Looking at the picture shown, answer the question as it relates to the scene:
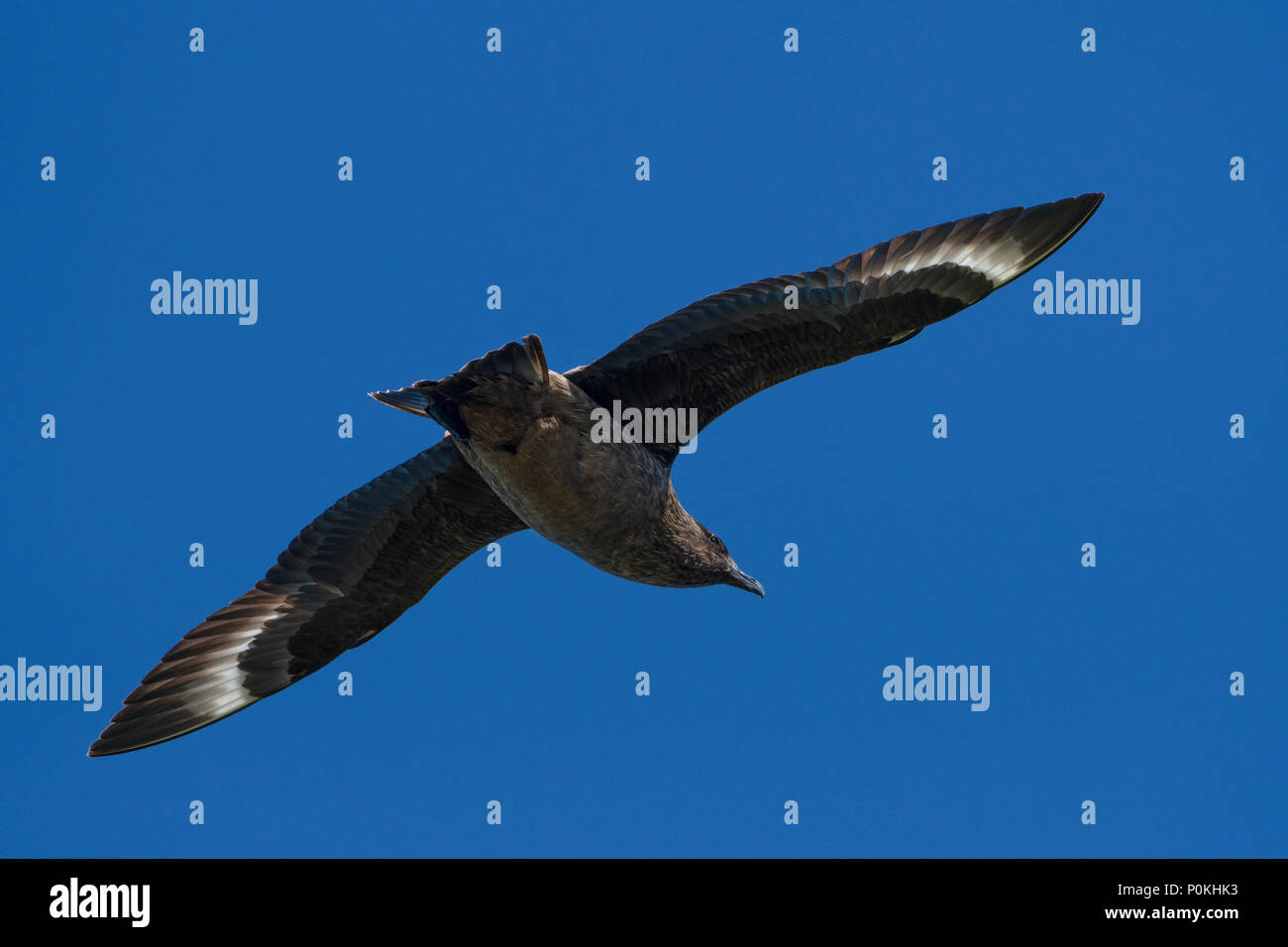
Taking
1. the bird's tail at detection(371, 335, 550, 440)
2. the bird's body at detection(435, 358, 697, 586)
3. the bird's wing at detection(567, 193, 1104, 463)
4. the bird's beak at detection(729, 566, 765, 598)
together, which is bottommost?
the bird's beak at detection(729, 566, 765, 598)

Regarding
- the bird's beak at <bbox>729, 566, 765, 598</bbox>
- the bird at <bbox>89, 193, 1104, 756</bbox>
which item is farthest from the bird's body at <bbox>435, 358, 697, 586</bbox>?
the bird's beak at <bbox>729, 566, 765, 598</bbox>

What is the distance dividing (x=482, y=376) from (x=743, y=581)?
200cm

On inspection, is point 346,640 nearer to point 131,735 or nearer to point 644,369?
point 131,735

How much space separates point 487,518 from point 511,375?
157cm

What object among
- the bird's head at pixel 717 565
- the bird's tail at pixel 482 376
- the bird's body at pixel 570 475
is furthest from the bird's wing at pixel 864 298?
the bird's head at pixel 717 565

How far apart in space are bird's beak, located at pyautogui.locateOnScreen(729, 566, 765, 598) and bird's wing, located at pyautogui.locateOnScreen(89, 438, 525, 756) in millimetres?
1329

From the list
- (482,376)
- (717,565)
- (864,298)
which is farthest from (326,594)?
(864,298)

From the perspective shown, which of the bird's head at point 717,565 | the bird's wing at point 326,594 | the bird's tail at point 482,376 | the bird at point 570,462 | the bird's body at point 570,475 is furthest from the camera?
the bird's wing at point 326,594

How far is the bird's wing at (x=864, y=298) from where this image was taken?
9117mm

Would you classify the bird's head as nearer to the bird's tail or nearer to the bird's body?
the bird's body

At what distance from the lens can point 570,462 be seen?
8914 millimetres

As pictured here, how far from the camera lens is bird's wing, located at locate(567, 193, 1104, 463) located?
9117 mm

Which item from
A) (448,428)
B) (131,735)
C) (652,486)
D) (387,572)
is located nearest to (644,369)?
(652,486)

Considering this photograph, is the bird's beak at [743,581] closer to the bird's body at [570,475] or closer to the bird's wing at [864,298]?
the bird's body at [570,475]
